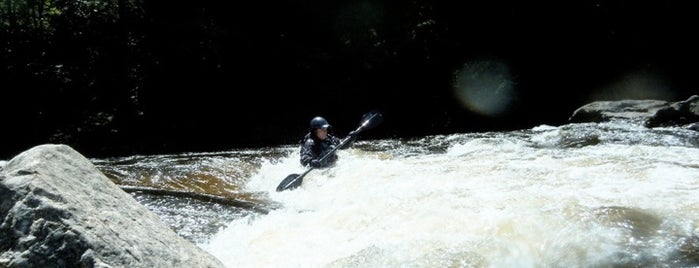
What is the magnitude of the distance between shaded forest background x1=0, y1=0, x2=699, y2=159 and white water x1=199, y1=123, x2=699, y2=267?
965 cm

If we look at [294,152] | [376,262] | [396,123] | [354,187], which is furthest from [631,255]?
[396,123]

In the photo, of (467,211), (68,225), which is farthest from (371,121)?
(68,225)

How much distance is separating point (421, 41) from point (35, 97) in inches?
554

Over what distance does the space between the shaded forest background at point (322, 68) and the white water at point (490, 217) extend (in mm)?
9652

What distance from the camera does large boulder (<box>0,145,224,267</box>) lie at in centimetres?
212

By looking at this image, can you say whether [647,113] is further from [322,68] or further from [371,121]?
[322,68]

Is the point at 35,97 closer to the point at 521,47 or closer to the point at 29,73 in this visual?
the point at 29,73

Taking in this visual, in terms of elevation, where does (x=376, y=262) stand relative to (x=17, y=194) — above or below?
below

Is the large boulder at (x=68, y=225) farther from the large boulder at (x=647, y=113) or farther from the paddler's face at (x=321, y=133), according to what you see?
the large boulder at (x=647, y=113)

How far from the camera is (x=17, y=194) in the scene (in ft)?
7.34

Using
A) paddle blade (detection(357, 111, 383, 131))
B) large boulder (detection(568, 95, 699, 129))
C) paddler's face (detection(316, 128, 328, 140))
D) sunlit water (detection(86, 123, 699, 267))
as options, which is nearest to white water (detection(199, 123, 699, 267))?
sunlit water (detection(86, 123, 699, 267))

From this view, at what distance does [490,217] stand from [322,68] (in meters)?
15.1

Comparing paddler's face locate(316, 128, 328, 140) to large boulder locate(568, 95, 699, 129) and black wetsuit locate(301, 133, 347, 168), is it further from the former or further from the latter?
large boulder locate(568, 95, 699, 129)

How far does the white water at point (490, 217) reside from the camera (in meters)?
3.79
